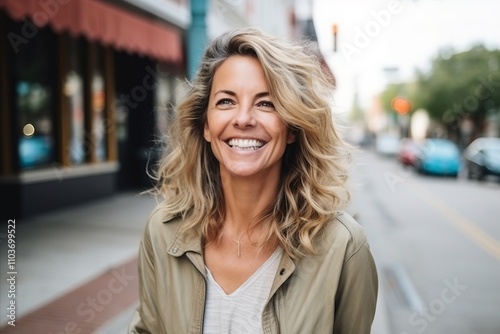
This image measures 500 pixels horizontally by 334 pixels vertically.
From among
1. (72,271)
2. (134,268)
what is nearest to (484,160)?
(134,268)

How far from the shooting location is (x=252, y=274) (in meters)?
1.92

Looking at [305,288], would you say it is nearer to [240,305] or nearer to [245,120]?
[240,305]

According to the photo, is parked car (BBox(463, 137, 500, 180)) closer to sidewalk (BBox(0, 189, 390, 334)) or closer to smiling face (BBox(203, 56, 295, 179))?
sidewalk (BBox(0, 189, 390, 334))

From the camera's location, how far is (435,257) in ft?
28.3

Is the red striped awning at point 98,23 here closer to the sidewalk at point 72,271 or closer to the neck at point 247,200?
the sidewalk at point 72,271

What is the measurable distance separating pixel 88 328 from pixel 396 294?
3.72m

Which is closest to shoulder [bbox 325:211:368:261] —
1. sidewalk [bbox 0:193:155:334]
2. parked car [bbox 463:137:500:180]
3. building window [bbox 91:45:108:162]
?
sidewalk [bbox 0:193:155:334]

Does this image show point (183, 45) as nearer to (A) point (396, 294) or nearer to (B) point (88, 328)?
(A) point (396, 294)

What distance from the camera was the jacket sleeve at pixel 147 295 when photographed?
2006 mm

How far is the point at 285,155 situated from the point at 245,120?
33 centimetres

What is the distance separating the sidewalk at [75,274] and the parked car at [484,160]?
1699cm

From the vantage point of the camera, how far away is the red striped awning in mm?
7113

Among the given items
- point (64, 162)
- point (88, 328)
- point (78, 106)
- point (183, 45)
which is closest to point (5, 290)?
point (88, 328)

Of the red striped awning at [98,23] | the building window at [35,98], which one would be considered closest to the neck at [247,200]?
the red striped awning at [98,23]
